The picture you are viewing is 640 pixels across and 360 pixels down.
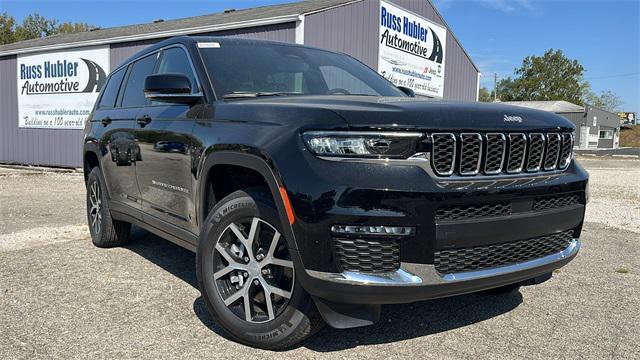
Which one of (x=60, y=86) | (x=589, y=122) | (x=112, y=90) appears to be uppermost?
(x=589, y=122)

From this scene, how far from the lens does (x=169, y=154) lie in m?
3.70

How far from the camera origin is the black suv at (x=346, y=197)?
2443 millimetres

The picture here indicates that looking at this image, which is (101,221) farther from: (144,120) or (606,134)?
(606,134)

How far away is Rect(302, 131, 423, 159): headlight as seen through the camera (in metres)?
2.49

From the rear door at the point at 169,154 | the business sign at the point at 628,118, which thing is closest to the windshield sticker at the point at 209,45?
the rear door at the point at 169,154

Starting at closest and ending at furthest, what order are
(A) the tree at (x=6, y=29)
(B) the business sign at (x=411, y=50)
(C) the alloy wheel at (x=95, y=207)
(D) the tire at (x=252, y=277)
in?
(D) the tire at (x=252, y=277)
(C) the alloy wheel at (x=95, y=207)
(B) the business sign at (x=411, y=50)
(A) the tree at (x=6, y=29)

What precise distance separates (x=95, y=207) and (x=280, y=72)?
277 cm

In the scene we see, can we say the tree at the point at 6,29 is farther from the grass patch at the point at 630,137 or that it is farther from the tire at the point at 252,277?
the grass patch at the point at 630,137

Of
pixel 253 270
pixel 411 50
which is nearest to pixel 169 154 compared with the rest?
pixel 253 270

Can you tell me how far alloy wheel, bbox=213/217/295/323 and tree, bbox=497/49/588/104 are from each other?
77.0 metres

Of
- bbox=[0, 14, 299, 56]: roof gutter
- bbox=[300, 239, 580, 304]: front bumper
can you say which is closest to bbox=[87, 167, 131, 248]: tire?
bbox=[300, 239, 580, 304]: front bumper

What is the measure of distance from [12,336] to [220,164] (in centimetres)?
155

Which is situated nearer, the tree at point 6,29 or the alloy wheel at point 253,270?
the alloy wheel at point 253,270

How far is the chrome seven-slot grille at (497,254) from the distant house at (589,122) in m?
50.7
